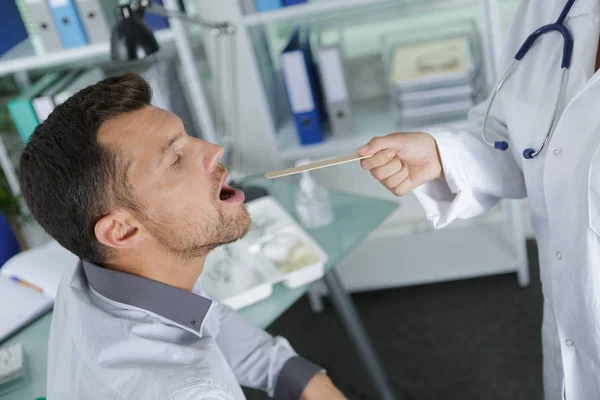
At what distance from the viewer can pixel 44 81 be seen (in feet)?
7.09

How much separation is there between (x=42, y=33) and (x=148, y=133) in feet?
3.68

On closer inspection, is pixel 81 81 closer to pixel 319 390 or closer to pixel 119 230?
pixel 119 230

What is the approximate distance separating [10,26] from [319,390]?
1646 mm

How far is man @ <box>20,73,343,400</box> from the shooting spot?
101 cm

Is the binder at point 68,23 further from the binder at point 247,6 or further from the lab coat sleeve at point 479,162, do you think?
the lab coat sleeve at point 479,162

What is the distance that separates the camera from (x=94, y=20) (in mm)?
1990

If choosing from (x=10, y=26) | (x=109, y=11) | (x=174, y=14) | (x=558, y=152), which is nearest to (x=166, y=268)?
(x=558, y=152)

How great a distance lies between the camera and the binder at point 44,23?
1.97 m

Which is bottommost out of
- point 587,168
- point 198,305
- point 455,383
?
point 455,383

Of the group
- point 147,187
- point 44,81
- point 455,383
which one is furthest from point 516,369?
point 44,81

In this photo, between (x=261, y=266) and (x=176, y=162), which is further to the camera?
(x=261, y=266)

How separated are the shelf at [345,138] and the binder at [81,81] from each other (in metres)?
0.63

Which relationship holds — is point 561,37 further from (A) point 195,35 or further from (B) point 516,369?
(A) point 195,35

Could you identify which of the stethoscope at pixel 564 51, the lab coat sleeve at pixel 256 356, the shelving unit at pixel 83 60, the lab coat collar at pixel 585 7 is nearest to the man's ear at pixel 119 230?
the lab coat sleeve at pixel 256 356
